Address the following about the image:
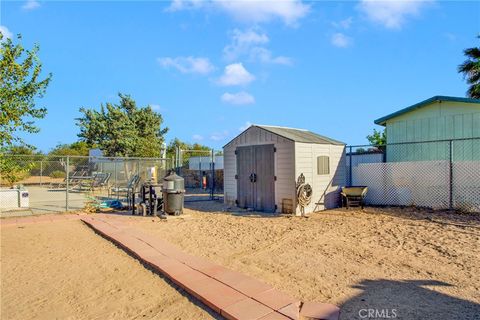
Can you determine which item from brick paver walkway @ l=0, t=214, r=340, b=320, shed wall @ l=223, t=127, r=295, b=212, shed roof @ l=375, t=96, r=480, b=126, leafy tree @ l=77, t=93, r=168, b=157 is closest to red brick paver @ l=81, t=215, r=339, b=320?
brick paver walkway @ l=0, t=214, r=340, b=320

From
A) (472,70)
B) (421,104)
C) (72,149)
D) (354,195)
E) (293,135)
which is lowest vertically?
(354,195)

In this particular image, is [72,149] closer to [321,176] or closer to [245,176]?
[245,176]

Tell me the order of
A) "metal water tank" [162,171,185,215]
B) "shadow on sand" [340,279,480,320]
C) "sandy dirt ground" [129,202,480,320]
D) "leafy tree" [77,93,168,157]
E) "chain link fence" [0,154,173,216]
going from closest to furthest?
"shadow on sand" [340,279,480,320] < "sandy dirt ground" [129,202,480,320] < "chain link fence" [0,154,173,216] < "metal water tank" [162,171,185,215] < "leafy tree" [77,93,168,157]

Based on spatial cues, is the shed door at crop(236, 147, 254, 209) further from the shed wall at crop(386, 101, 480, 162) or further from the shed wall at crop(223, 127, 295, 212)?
the shed wall at crop(386, 101, 480, 162)

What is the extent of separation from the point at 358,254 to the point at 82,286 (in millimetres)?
4055

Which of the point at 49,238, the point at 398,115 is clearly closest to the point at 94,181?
the point at 49,238

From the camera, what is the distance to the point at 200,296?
3.40 metres

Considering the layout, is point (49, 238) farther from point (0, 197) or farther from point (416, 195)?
point (416, 195)

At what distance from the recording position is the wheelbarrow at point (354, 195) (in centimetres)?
962

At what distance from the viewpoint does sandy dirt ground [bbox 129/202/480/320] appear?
336 cm

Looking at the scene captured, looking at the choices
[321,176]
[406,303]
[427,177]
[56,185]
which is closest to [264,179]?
[321,176]

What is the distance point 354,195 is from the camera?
977 centimetres

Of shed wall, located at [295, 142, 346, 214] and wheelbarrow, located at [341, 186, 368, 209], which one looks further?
wheelbarrow, located at [341, 186, 368, 209]

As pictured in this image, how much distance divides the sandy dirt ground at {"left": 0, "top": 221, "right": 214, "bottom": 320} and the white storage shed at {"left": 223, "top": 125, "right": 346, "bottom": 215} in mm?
5002
